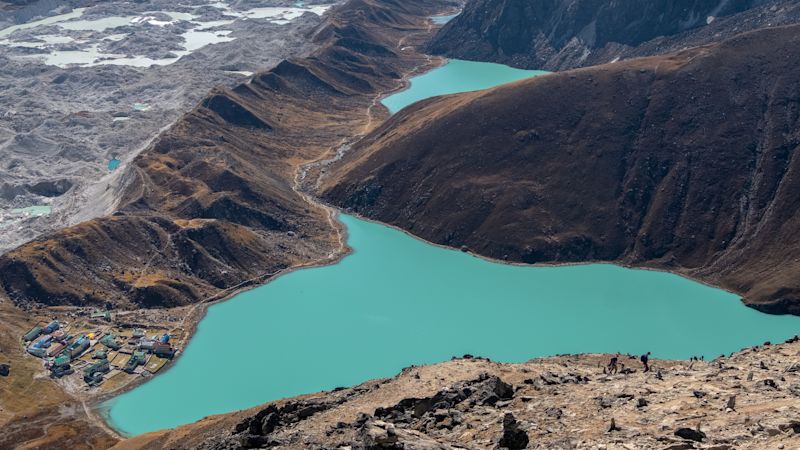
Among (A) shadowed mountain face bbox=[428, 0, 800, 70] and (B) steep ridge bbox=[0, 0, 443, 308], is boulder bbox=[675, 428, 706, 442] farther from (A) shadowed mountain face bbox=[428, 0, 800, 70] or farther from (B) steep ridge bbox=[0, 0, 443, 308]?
(A) shadowed mountain face bbox=[428, 0, 800, 70]

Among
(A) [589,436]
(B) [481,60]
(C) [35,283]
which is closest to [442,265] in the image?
(C) [35,283]

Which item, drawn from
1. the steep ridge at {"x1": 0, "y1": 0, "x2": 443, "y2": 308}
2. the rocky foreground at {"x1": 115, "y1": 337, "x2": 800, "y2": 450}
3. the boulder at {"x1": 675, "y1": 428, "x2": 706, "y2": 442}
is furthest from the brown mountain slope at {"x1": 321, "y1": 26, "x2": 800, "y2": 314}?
the boulder at {"x1": 675, "y1": 428, "x2": 706, "y2": 442}

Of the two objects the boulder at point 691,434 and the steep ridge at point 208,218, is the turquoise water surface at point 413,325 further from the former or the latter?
the boulder at point 691,434

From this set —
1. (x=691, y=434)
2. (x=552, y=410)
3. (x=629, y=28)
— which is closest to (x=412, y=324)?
(x=552, y=410)

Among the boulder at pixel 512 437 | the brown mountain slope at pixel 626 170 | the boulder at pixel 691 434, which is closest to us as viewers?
the boulder at pixel 691 434

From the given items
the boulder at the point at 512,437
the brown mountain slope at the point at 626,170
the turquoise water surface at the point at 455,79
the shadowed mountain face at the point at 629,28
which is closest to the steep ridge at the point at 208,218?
the turquoise water surface at the point at 455,79

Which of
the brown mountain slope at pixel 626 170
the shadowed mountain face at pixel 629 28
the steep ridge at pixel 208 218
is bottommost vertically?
the steep ridge at pixel 208 218

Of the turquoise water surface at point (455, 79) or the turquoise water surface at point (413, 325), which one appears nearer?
the turquoise water surface at point (413, 325)
